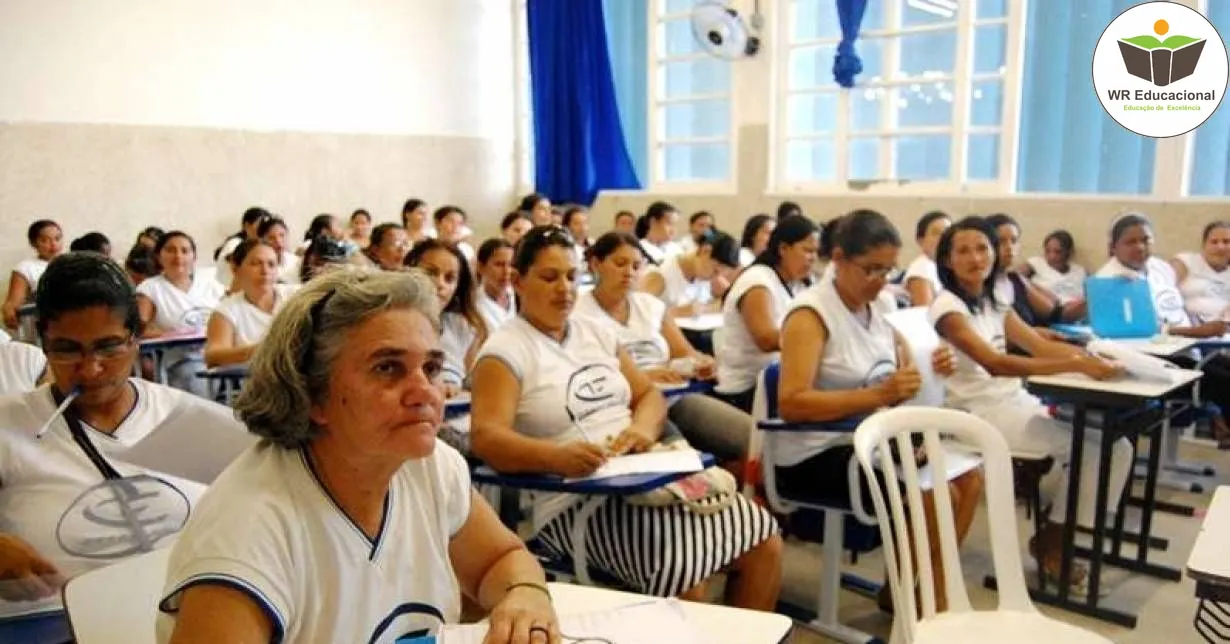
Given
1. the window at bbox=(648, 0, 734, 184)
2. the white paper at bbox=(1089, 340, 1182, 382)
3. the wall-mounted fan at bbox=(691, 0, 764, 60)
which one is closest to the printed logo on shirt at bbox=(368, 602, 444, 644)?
the white paper at bbox=(1089, 340, 1182, 382)

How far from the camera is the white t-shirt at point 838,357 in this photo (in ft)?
9.05

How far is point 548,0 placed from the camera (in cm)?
895

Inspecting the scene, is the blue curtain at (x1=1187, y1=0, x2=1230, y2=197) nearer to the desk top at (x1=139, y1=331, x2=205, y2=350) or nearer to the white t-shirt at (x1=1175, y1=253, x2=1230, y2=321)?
the white t-shirt at (x1=1175, y1=253, x2=1230, y2=321)

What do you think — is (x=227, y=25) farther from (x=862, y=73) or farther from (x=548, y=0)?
(x=862, y=73)

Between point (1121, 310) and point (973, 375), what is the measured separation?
4.08ft

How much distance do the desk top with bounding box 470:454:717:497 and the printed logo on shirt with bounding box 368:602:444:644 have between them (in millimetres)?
685

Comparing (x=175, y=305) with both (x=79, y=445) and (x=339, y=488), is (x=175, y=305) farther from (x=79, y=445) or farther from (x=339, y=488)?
(x=339, y=488)

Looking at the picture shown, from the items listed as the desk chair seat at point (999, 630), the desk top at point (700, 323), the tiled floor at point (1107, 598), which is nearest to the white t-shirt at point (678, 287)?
the desk top at point (700, 323)

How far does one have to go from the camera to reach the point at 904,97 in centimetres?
704

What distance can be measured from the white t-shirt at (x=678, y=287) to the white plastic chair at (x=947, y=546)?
9.98 feet

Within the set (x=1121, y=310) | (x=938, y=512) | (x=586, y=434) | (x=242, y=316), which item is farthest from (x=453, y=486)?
(x=1121, y=310)

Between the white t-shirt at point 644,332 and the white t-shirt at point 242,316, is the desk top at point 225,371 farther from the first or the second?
the white t-shirt at point 644,332

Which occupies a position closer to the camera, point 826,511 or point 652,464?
point 652,464

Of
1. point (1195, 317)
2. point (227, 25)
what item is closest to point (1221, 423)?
point (1195, 317)
